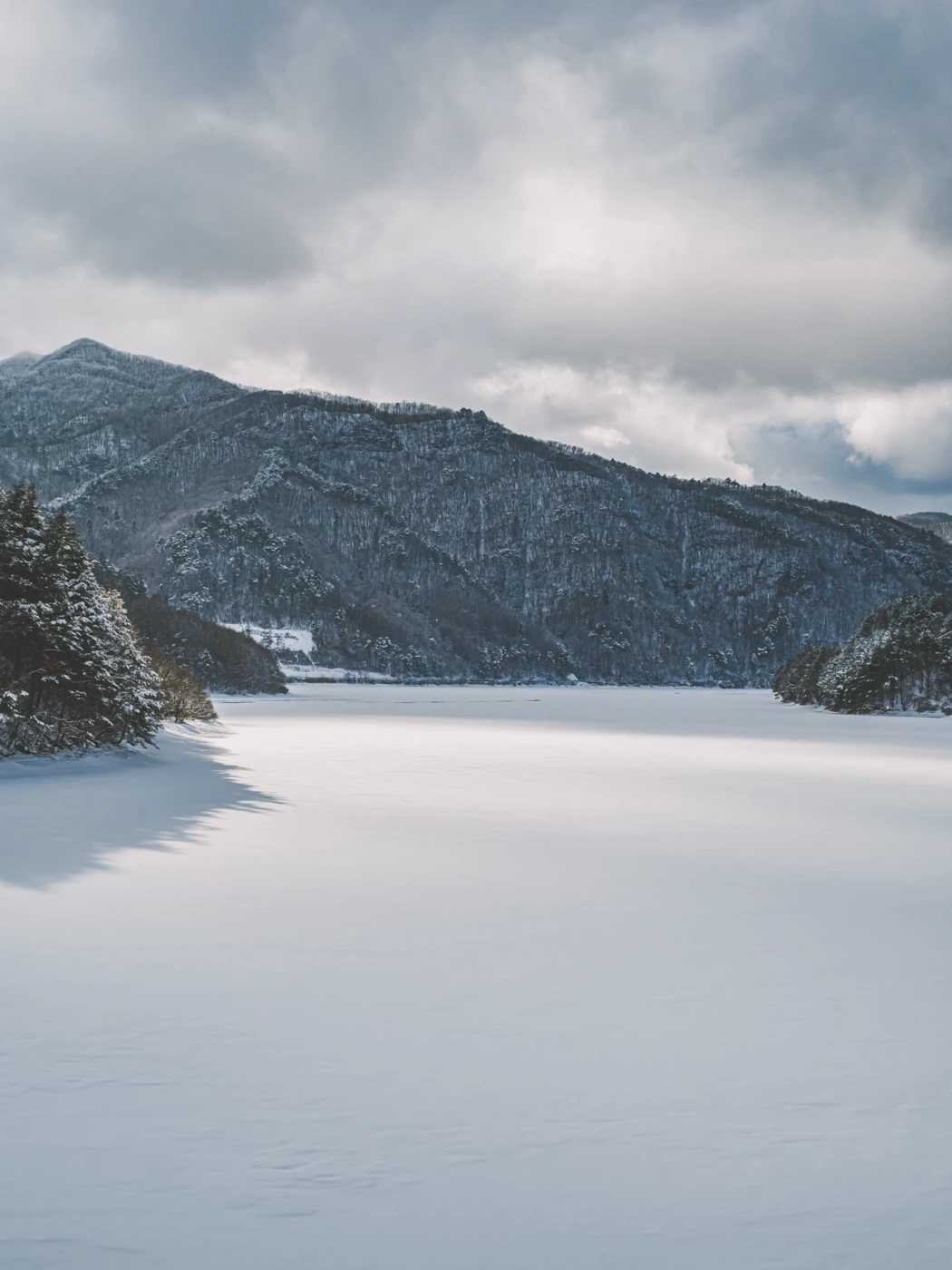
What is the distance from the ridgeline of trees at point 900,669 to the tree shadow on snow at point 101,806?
66.3 metres

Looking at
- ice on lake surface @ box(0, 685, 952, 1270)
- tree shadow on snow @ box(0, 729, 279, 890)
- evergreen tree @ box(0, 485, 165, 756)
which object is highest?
evergreen tree @ box(0, 485, 165, 756)

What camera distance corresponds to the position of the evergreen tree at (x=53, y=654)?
22.4m

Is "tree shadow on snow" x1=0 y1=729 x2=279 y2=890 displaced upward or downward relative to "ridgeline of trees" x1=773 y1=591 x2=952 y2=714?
downward

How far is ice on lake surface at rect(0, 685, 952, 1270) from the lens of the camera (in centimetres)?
377

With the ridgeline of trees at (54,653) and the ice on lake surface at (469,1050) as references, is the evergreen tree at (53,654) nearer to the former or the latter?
the ridgeline of trees at (54,653)

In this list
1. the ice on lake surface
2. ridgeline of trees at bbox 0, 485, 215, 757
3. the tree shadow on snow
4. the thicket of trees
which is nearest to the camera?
the ice on lake surface

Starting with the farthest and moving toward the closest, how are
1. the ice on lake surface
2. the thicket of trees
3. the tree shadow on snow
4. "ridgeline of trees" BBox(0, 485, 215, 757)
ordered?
the thicket of trees, "ridgeline of trees" BBox(0, 485, 215, 757), the tree shadow on snow, the ice on lake surface

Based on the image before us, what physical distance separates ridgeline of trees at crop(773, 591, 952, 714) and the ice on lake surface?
70.1 m

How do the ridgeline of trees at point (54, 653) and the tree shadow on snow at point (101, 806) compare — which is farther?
the ridgeline of trees at point (54, 653)

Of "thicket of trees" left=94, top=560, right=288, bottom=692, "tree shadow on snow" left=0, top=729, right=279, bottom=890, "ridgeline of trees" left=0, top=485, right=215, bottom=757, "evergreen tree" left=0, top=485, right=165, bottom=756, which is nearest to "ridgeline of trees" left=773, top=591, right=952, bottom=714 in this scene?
"thicket of trees" left=94, top=560, right=288, bottom=692

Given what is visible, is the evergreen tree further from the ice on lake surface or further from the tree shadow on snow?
the ice on lake surface

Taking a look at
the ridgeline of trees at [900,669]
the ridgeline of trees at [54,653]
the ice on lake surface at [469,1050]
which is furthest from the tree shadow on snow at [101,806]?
the ridgeline of trees at [900,669]

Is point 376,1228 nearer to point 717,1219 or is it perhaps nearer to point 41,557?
point 717,1219

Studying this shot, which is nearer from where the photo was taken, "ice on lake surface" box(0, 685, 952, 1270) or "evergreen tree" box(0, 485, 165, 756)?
"ice on lake surface" box(0, 685, 952, 1270)
